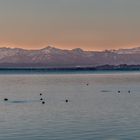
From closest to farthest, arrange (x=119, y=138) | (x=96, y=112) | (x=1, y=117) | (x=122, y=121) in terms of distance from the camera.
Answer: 1. (x=119, y=138)
2. (x=122, y=121)
3. (x=1, y=117)
4. (x=96, y=112)

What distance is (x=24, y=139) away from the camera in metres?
33.1

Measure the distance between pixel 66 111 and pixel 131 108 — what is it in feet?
25.0

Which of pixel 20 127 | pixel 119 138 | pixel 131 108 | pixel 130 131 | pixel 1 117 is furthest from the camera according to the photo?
pixel 131 108

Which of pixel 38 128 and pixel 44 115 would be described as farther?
pixel 44 115

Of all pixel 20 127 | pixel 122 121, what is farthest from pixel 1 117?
pixel 122 121

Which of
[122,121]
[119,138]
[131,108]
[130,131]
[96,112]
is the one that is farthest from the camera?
[131,108]

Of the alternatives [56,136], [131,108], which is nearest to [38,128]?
[56,136]

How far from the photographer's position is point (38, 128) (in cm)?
3812

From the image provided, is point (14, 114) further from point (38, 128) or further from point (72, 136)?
point (72, 136)

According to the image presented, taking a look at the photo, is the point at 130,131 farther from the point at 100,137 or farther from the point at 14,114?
the point at 14,114

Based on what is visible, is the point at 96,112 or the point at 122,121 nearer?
the point at 122,121

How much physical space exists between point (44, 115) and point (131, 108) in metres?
10.9

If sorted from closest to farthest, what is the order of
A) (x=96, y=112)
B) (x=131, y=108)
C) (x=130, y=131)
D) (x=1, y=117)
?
1. (x=130, y=131)
2. (x=1, y=117)
3. (x=96, y=112)
4. (x=131, y=108)

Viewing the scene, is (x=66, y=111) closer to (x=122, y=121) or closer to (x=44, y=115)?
(x=44, y=115)
